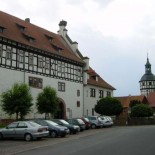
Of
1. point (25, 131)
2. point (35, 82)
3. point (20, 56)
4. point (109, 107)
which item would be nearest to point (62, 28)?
point (109, 107)

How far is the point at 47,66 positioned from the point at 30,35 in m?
4.82

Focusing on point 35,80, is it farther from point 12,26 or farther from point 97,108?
point 97,108

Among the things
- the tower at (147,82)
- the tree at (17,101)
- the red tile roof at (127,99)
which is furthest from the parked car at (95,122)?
the tower at (147,82)

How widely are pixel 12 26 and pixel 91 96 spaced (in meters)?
21.5

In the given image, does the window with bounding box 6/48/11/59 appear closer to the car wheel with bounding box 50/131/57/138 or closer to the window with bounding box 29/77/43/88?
the window with bounding box 29/77/43/88

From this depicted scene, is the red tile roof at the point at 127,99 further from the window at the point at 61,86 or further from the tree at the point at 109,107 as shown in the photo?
the window at the point at 61,86

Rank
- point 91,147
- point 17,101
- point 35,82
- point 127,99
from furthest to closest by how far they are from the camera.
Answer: point 127,99 < point 35,82 < point 17,101 < point 91,147

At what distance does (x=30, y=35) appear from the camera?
51469mm

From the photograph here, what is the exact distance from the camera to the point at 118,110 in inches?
2442

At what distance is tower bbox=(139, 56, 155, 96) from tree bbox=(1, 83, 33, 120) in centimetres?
9541

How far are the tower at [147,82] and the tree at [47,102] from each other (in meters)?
88.7

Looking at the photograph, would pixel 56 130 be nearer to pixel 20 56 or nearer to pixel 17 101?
pixel 17 101

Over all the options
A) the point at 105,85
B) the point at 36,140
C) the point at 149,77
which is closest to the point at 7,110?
the point at 36,140

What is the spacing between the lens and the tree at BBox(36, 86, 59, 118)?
45.8m
